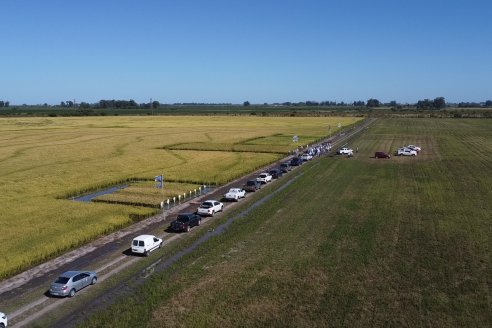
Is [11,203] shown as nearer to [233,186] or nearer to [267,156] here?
[233,186]

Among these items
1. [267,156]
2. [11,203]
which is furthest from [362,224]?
[267,156]

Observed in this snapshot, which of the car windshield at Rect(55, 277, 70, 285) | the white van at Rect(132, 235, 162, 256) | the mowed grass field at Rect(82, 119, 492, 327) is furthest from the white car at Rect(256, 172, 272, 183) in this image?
the car windshield at Rect(55, 277, 70, 285)

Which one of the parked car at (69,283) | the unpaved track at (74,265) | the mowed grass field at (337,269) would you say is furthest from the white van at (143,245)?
the parked car at (69,283)

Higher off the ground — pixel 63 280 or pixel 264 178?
pixel 63 280

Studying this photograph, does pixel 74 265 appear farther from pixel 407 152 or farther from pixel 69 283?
pixel 407 152

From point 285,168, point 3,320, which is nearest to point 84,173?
point 285,168

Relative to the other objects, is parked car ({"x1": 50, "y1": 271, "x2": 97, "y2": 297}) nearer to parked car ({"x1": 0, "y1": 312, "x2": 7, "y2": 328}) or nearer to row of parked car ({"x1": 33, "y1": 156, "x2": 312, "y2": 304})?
row of parked car ({"x1": 33, "y1": 156, "x2": 312, "y2": 304})
